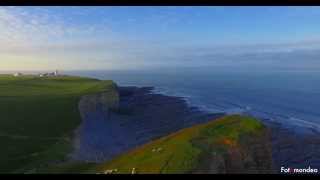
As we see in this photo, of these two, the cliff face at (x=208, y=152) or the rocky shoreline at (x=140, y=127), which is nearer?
the cliff face at (x=208, y=152)

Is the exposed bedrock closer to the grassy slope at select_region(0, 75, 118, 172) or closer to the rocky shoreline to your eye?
the rocky shoreline

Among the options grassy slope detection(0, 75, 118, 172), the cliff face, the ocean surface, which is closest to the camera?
the cliff face

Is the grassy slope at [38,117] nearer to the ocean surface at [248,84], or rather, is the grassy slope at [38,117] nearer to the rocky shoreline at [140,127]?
the rocky shoreline at [140,127]

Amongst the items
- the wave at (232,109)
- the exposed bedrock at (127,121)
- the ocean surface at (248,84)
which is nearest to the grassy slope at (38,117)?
the exposed bedrock at (127,121)

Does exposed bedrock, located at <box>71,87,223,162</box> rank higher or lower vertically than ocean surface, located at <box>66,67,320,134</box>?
lower

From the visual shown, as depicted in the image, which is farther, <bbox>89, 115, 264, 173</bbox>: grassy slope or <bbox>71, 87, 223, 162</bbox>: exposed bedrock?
<bbox>71, 87, 223, 162</bbox>: exposed bedrock

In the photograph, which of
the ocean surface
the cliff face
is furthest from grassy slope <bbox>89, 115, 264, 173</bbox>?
the ocean surface
